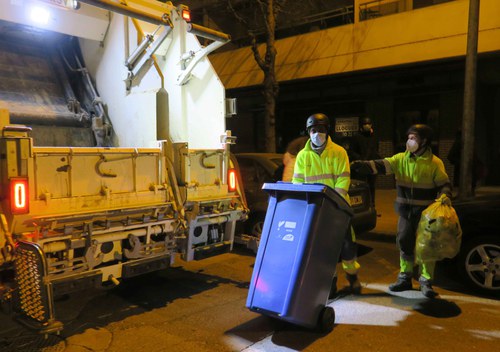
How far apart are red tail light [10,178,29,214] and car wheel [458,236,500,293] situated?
4.09m

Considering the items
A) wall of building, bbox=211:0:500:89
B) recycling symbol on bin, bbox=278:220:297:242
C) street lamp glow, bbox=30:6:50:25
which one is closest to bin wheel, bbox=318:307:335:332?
recycling symbol on bin, bbox=278:220:297:242

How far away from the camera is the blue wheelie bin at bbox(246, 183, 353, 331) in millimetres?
3400

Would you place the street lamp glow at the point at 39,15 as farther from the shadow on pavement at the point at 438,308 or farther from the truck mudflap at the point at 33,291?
the shadow on pavement at the point at 438,308

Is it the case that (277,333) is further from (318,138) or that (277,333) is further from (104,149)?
(104,149)

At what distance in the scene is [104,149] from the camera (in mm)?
3918

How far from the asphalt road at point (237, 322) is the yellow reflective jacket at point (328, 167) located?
119cm

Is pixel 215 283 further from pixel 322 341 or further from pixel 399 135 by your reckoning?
pixel 399 135

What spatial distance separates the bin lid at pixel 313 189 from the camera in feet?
11.3

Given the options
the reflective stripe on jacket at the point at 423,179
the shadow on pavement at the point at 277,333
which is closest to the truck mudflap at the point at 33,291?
the shadow on pavement at the point at 277,333

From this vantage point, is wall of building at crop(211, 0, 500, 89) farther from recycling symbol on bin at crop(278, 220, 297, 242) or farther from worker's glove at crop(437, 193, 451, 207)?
recycling symbol on bin at crop(278, 220, 297, 242)

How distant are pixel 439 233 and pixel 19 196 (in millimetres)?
3579

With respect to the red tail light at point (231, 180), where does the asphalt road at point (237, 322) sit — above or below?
below

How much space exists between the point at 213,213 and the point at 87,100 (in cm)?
217

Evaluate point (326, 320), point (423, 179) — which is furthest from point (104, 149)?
point (423, 179)
